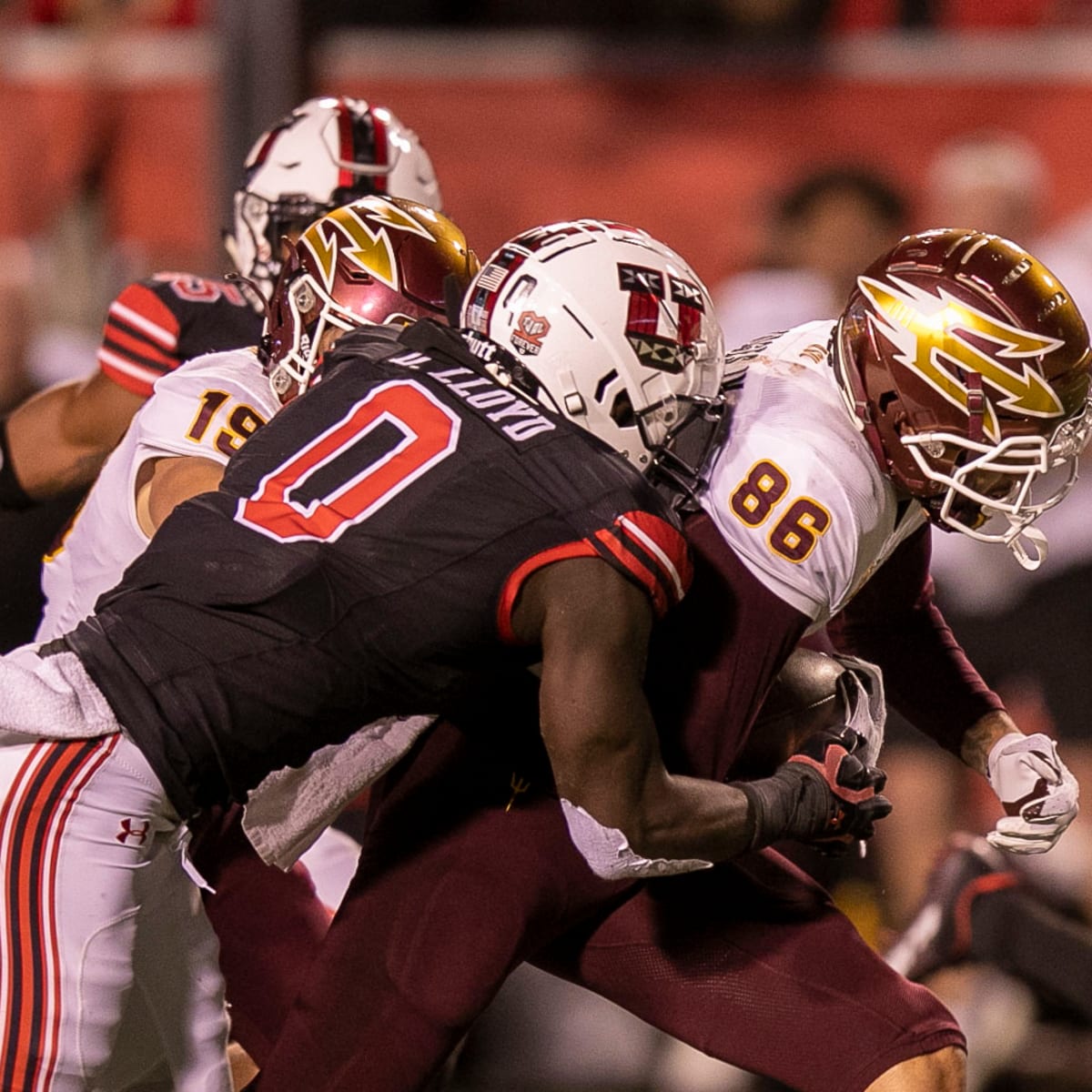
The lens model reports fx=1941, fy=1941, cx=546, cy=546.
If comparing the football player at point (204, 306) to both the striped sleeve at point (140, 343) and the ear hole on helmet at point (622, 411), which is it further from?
the ear hole on helmet at point (622, 411)

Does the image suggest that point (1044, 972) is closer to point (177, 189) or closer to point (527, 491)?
point (527, 491)

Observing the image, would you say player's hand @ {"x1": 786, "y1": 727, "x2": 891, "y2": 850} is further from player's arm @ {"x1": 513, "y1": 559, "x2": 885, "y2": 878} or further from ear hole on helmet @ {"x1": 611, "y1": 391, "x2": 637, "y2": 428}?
ear hole on helmet @ {"x1": 611, "y1": 391, "x2": 637, "y2": 428}

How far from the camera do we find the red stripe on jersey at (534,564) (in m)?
2.21

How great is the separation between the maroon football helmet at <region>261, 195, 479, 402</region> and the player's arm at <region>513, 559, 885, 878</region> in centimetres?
68

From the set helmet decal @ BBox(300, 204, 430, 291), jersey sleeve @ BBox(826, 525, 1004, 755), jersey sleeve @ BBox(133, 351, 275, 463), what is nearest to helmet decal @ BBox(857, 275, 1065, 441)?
jersey sleeve @ BBox(826, 525, 1004, 755)

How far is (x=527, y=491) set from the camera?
2.25 metres

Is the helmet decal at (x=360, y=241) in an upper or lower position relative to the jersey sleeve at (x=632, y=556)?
upper

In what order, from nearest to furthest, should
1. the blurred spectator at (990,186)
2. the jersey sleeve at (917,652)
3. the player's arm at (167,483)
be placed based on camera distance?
the player's arm at (167,483) → the jersey sleeve at (917,652) → the blurred spectator at (990,186)

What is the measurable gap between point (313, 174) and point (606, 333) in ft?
3.83

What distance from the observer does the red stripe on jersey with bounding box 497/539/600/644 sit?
7.23ft

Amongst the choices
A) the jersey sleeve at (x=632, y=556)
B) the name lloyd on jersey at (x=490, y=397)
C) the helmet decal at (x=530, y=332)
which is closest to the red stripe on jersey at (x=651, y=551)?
the jersey sleeve at (x=632, y=556)

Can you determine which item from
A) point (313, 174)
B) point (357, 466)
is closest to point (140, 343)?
point (313, 174)

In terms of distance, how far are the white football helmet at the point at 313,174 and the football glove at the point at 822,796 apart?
51.7 inches

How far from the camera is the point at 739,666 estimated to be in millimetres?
2549
